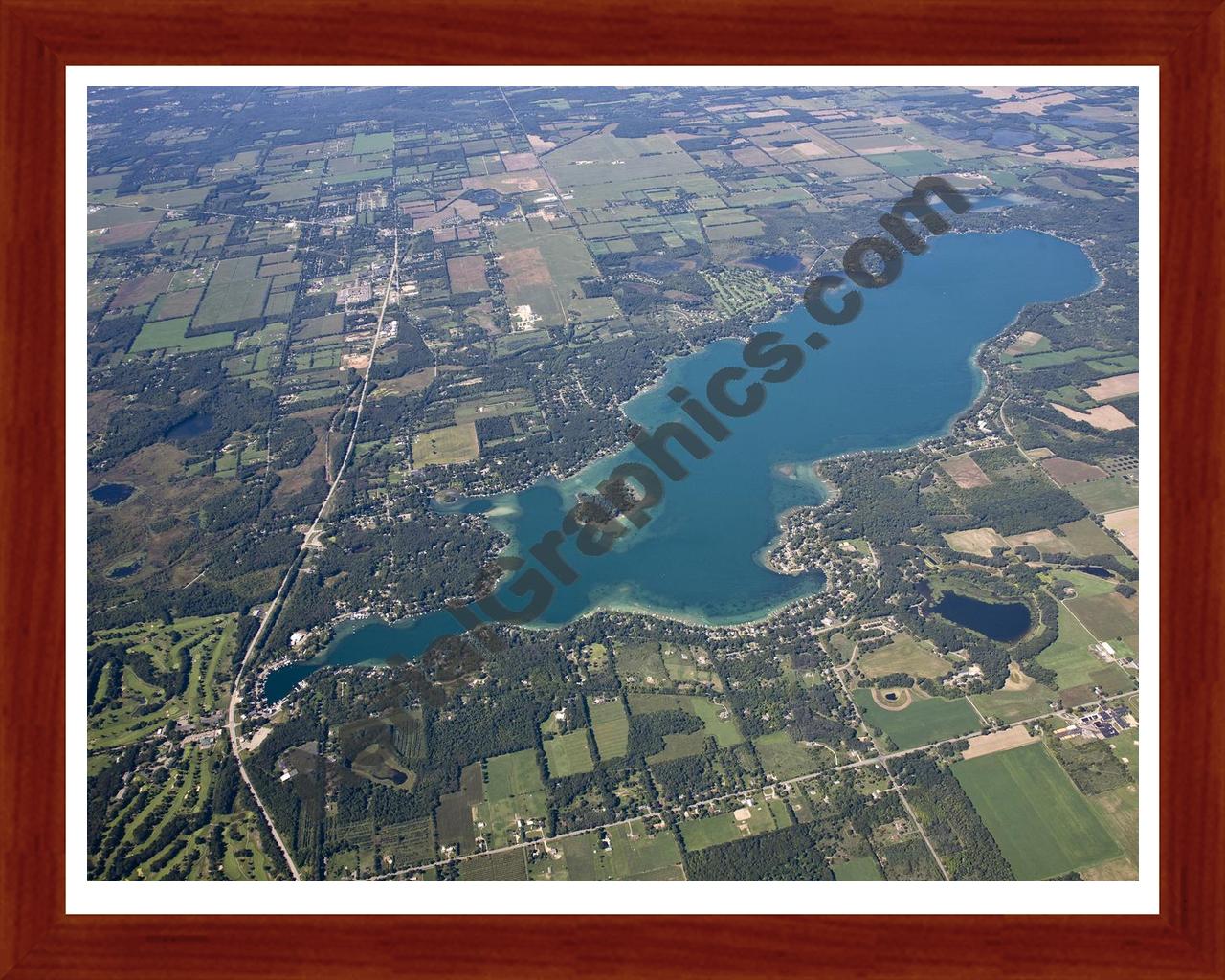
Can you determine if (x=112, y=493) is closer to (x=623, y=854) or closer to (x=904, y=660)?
(x=623, y=854)

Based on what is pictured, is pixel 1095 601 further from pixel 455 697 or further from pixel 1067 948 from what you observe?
pixel 1067 948

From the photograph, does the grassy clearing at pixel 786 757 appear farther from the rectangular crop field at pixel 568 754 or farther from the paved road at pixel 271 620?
the paved road at pixel 271 620

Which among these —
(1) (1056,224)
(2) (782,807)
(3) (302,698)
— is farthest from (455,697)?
(1) (1056,224)

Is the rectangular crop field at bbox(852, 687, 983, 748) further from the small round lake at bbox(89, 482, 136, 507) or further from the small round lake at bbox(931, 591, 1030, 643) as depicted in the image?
the small round lake at bbox(89, 482, 136, 507)

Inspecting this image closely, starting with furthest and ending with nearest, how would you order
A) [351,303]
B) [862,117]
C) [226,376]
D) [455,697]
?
[862,117] → [351,303] → [226,376] → [455,697]

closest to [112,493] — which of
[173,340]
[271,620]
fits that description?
[271,620]

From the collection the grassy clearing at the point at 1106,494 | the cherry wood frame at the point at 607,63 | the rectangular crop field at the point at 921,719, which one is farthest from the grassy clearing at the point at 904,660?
the cherry wood frame at the point at 607,63
